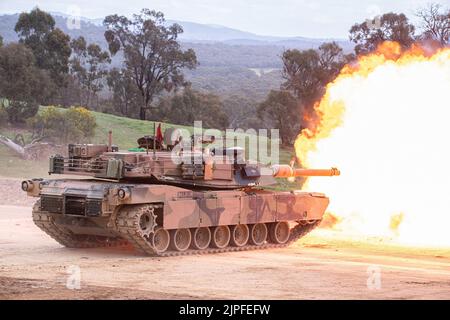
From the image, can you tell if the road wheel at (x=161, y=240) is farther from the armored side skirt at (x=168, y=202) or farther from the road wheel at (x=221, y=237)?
the road wheel at (x=221, y=237)

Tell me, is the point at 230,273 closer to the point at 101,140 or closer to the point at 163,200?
the point at 163,200

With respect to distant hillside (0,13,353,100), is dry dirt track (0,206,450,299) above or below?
below

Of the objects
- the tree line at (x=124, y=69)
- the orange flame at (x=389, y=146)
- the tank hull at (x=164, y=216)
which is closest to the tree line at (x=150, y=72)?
the tree line at (x=124, y=69)

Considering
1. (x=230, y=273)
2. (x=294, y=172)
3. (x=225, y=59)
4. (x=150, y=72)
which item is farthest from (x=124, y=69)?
(x=225, y=59)

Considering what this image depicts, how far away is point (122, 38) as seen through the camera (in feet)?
235

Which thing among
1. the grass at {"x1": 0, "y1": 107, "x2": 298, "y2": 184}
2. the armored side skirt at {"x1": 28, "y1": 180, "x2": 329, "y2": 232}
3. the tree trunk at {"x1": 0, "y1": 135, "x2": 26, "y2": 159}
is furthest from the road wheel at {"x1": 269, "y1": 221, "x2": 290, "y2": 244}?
the tree trunk at {"x1": 0, "y1": 135, "x2": 26, "y2": 159}

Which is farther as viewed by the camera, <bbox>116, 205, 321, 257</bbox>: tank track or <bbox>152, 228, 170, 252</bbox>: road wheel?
<bbox>152, 228, 170, 252</bbox>: road wheel

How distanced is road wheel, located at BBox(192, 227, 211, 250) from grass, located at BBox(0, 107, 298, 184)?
669 inches

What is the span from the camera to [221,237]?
23531 millimetres

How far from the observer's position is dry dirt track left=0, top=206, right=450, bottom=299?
1655 cm

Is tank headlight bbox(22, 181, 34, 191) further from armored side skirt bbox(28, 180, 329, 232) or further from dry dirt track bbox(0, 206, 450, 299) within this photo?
dry dirt track bbox(0, 206, 450, 299)

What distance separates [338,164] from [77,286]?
13698 millimetres
